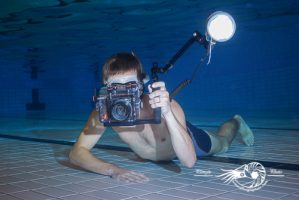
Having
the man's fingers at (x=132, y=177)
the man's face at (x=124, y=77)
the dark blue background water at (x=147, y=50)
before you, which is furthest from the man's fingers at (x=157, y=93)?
the dark blue background water at (x=147, y=50)

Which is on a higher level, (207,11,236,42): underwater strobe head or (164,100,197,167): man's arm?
(207,11,236,42): underwater strobe head

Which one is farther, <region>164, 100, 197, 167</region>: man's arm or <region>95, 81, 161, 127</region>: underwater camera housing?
<region>164, 100, 197, 167</region>: man's arm

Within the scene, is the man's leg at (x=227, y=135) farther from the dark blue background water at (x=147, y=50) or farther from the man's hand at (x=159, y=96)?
the dark blue background water at (x=147, y=50)

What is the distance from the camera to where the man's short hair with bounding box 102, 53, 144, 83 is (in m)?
2.96

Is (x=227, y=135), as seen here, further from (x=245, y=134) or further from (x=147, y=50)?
(x=147, y=50)

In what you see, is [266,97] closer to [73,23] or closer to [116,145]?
[73,23]

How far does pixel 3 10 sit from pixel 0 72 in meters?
16.5

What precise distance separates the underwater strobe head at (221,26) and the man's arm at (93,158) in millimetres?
1470

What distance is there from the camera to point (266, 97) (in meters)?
22.2

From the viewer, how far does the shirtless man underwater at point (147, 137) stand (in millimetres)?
2883

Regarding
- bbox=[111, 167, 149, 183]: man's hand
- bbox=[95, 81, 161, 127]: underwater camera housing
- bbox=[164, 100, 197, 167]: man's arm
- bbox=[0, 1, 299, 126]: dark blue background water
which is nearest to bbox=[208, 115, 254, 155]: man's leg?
bbox=[164, 100, 197, 167]: man's arm

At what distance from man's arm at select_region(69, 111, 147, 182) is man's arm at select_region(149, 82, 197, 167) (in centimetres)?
45

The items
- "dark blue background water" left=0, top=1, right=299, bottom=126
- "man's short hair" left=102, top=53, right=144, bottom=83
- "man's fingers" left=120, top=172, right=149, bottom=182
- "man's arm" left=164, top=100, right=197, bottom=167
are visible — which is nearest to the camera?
"man's arm" left=164, top=100, right=197, bottom=167

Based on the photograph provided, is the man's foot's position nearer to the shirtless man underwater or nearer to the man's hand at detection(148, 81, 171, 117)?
the shirtless man underwater
